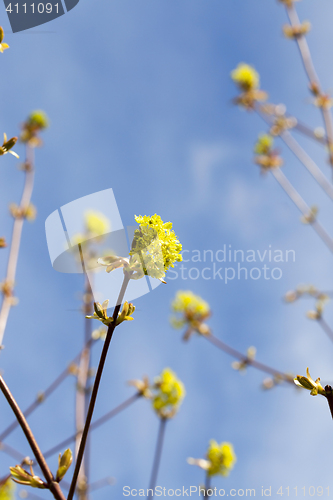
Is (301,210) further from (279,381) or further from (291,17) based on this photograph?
(291,17)

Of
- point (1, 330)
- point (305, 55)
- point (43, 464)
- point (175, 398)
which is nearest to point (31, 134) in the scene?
point (1, 330)

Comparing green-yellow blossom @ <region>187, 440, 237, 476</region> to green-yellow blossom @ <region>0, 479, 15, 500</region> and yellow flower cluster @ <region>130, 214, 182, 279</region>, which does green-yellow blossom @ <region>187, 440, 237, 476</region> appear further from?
yellow flower cluster @ <region>130, 214, 182, 279</region>

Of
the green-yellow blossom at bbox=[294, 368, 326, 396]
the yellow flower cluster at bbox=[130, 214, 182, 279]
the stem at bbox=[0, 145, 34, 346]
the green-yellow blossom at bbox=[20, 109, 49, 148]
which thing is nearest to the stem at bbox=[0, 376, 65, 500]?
the yellow flower cluster at bbox=[130, 214, 182, 279]

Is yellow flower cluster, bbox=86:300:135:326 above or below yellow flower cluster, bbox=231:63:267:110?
below

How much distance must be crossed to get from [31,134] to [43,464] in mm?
6813

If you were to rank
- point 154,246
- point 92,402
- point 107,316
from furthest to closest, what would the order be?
point 154,246
point 107,316
point 92,402

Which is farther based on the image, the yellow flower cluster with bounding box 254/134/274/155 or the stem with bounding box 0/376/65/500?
the yellow flower cluster with bounding box 254/134/274/155

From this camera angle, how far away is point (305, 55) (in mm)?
6012

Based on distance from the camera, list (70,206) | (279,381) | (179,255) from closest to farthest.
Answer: (179,255), (70,206), (279,381)

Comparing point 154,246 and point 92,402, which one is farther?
point 154,246

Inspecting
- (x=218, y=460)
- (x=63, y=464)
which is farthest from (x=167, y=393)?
(x=63, y=464)

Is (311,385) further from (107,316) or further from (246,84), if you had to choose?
(246,84)

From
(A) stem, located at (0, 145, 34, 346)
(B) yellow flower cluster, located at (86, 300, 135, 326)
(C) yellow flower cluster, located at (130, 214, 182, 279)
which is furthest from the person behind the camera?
(A) stem, located at (0, 145, 34, 346)

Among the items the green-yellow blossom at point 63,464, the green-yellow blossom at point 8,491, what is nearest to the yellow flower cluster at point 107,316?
the green-yellow blossom at point 63,464
